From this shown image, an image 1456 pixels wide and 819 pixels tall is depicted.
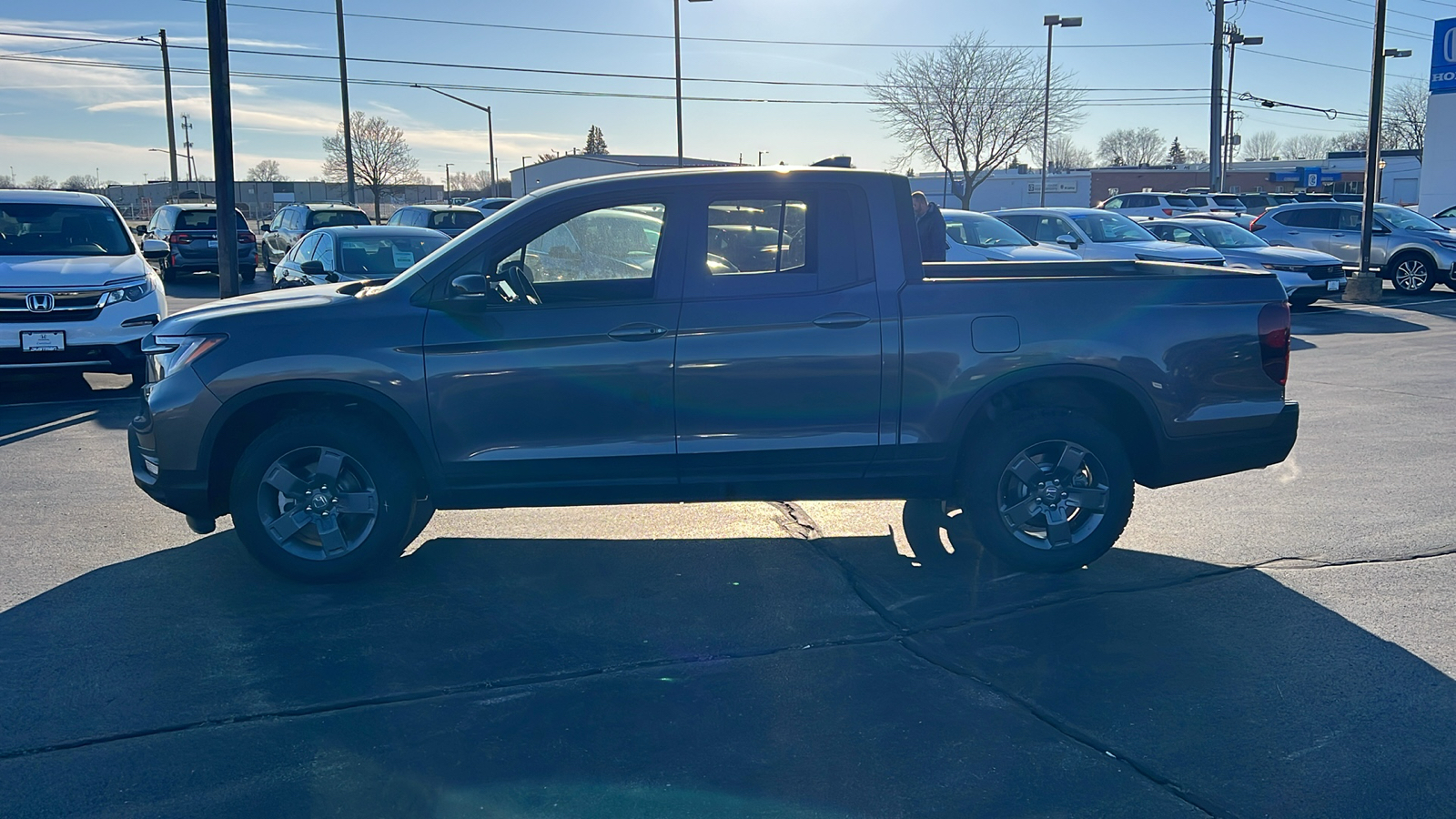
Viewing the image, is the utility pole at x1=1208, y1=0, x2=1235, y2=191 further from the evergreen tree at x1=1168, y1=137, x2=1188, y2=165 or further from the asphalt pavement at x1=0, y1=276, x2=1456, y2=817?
the evergreen tree at x1=1168, y1=137, x2=1188, y2=165

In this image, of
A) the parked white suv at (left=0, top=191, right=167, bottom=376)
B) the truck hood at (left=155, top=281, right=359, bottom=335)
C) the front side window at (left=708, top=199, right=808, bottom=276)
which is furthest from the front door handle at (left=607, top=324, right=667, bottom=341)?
the parked white suv at (left=0, top=191, right=167, bottom=376)

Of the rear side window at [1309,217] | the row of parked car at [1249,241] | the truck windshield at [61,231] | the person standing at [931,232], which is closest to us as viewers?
the person standing at [931,232]

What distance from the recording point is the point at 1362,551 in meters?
5.76

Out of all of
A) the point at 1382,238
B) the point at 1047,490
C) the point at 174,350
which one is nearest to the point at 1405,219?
the point at 1382,238

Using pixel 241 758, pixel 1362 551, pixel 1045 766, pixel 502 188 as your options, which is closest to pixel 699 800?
pixel 1045 766

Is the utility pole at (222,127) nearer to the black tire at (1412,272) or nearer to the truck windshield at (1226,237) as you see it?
the truck windshield at (1226,237)

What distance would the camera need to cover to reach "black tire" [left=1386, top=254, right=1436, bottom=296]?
68.8 feet

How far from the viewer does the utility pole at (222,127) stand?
1296 centimetres

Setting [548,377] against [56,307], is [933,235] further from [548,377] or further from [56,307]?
[56,307]

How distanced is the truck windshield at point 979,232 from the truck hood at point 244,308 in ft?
36.9

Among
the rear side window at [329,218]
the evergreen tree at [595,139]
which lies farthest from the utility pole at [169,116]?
the evergreen tree at [595,139]

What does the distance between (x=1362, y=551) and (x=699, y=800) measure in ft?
13.7

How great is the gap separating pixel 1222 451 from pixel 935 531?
153 centimetres

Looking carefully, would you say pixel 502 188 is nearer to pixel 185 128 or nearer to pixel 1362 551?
pixel 185 128
